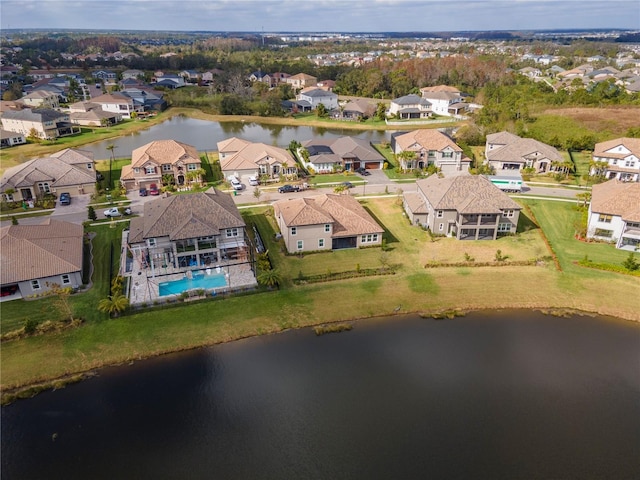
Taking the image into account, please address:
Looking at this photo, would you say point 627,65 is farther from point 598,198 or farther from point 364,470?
point 364,470

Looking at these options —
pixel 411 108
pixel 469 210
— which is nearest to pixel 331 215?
pixel 469 210

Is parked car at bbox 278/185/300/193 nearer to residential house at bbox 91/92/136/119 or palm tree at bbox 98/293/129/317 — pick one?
palm tree at bbox 98/293/129/317

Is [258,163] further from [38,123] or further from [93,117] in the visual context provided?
[93,117]

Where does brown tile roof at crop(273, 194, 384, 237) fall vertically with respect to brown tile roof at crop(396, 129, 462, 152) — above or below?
below

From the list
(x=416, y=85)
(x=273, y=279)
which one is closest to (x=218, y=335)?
(x=273, y=279)

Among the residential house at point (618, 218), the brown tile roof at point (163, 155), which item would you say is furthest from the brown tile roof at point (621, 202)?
the brown tile roof at point (163, 155)

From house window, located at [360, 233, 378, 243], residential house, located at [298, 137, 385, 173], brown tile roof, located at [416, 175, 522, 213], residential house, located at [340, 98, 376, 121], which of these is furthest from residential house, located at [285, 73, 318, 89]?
house window, located at [360, 233, 378, 243]
